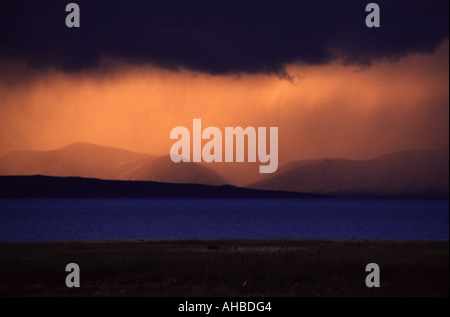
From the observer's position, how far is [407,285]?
2833 centimetres

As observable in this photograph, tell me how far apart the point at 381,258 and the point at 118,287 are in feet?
67.0

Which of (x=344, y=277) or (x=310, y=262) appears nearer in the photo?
(x=344, y=277)

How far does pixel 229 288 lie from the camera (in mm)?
25953
